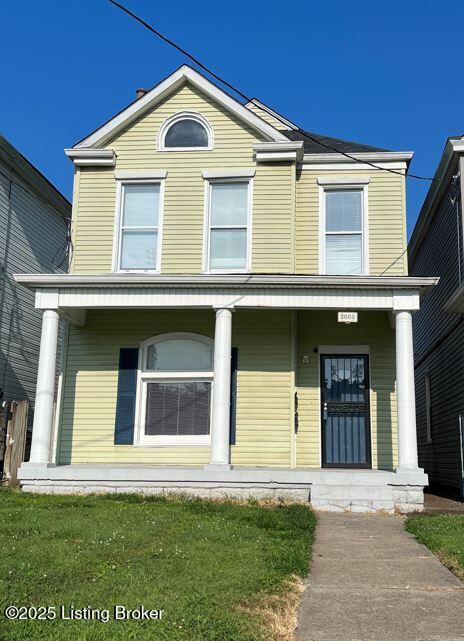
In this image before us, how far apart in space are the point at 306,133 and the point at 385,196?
2.76 meters

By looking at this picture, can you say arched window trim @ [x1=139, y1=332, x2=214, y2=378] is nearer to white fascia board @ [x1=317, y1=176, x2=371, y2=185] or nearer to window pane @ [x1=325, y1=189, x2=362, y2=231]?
window pane @ [x1=325, y1=189, x2=362, y2=231]

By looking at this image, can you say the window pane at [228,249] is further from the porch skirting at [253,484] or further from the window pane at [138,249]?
the porch skirting at [253,484]

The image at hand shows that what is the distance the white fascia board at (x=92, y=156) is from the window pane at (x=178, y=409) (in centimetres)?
Answer: 433

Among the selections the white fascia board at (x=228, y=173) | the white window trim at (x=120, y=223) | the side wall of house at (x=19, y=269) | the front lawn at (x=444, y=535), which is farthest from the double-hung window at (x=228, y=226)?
the front lawn at (x=444, y=535)

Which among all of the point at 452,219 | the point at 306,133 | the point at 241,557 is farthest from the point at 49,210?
the point at 241,557

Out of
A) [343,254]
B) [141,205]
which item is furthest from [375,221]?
[141,205]

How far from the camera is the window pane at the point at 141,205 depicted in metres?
12.3

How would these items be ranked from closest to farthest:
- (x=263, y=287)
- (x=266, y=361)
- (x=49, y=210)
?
1. (x=263, y=287)
2. (x=266, y=361)
3. (x=49, y=210)

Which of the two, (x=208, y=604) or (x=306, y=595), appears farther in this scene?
(x=306, y=595)

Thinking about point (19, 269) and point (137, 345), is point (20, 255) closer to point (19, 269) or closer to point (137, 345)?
point (19, 269)

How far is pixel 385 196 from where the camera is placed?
1237 centimetres

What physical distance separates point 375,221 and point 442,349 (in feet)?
14.0

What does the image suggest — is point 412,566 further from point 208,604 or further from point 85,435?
point 85,435

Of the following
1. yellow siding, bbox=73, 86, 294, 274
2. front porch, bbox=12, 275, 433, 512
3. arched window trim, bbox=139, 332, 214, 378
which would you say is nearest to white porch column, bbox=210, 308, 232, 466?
front porch, bbox=12, 275, 433, 512
